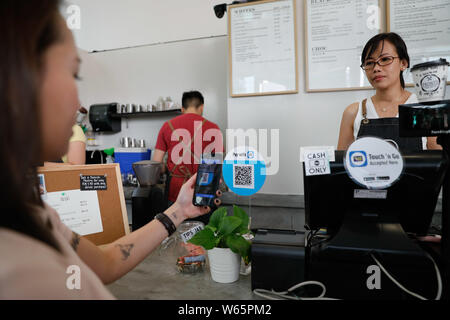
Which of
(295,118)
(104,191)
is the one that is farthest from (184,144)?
(104,191)

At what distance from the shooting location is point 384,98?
64.4 inches

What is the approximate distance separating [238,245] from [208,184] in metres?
0.26

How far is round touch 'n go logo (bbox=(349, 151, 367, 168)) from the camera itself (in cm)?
77

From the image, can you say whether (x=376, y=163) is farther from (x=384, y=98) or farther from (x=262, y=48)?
(x=262, y=48)

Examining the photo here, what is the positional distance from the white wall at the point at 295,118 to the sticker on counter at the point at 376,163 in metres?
1.51

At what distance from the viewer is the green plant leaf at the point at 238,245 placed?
2.67ft

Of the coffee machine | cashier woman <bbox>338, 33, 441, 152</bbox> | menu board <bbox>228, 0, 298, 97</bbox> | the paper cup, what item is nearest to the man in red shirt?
menu board <bbox>228, 0, 298, 97</bbox>

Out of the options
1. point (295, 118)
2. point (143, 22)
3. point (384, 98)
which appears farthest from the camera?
point (143, 22)

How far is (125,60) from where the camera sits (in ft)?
11.6

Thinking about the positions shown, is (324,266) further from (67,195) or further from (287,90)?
(287,90)

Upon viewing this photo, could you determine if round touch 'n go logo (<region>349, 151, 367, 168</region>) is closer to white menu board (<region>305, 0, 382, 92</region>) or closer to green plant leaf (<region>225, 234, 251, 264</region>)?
green plant leaf (<region>225, 234, 251, 264</region>)

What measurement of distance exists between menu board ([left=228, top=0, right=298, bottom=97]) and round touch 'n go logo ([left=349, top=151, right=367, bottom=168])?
1563 mm

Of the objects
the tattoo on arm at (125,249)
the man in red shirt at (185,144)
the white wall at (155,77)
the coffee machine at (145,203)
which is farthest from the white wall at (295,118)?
the tattoo on arm at (125,249)

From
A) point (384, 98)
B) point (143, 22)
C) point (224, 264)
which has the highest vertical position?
point (143, 22)
